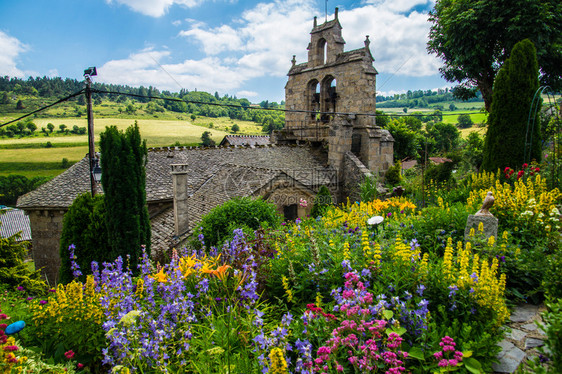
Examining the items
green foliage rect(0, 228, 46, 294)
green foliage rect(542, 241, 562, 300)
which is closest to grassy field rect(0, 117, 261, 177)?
green foliage rect(0, 228, 46, 294)

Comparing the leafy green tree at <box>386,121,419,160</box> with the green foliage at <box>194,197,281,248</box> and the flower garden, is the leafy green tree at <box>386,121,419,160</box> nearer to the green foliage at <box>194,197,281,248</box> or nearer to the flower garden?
the green foliage at <box>194,197,281,248</box>

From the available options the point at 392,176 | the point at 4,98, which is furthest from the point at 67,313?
the point at 4,98

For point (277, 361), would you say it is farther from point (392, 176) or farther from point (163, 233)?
point (392, 176)

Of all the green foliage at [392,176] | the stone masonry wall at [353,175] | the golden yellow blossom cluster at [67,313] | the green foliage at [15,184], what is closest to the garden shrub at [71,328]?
the golden yellow blossom cluster at [67,313]

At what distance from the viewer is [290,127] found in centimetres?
1823

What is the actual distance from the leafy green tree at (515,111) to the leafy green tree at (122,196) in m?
9.92

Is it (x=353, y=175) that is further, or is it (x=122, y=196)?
(x=353, y=175)

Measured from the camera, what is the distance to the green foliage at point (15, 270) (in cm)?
656

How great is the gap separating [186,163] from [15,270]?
6.59 m

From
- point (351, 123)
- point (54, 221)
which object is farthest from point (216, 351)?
point (351, 123)

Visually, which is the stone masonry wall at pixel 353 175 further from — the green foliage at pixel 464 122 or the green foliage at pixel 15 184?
the green foliage at pixel 464 122

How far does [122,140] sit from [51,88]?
6729cm

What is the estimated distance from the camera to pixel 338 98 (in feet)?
51.4

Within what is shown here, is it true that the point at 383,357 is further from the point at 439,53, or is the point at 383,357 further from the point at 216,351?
the point at 439,53
